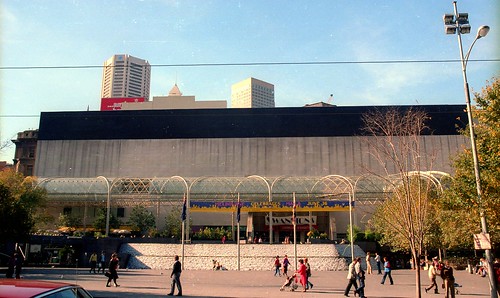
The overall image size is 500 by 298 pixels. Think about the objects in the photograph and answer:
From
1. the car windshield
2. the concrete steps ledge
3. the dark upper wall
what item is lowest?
the concrete steps ledge

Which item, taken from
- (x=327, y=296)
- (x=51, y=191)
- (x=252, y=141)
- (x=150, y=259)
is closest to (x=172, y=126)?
(x=252, y=141)

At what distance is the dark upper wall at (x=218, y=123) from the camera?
7275 centimetres

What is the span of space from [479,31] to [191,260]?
31569mm

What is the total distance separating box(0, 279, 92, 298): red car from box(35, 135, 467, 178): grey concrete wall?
66074 millimetres

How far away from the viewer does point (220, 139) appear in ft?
241

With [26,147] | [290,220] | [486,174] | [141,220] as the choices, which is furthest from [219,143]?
[486,174]

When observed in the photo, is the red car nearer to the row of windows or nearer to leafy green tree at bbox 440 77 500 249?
leafy green tree at bbox 440 77 500 249

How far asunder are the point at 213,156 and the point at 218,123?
6.17 metres

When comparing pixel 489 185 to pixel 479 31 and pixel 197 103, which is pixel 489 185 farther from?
pixel 197 103

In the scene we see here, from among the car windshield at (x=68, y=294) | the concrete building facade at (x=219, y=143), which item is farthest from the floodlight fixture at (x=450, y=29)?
the concrete building facade at (x=219, y=143)

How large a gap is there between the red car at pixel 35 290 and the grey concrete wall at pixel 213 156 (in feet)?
217

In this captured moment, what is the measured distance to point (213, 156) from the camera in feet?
239

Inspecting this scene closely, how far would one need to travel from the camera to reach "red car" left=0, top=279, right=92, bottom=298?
5.10 meters

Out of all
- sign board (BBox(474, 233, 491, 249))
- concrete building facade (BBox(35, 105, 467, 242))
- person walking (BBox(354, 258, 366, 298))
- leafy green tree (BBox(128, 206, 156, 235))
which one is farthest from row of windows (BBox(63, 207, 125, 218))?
sign board (BBox(474, 233, 491, 249))
